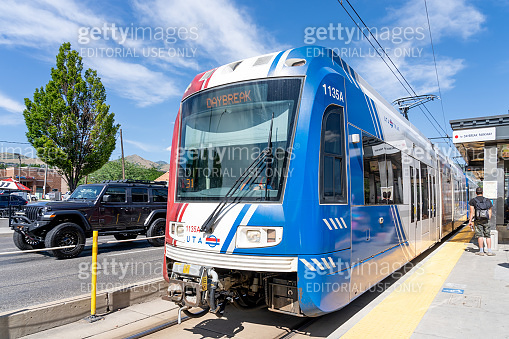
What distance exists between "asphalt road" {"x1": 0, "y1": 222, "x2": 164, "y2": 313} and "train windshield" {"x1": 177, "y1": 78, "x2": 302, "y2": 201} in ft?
9.83

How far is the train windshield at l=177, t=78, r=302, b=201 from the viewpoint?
4.18 m

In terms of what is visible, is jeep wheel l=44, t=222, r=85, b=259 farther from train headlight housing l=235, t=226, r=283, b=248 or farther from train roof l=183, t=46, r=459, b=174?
train headlight housing l=235, t=226, r=283, b=248

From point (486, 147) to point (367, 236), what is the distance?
968 centimetres

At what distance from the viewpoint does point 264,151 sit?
14.0ft

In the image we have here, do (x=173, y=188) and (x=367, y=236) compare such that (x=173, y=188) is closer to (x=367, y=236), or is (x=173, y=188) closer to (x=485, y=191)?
(x=367, y=236)

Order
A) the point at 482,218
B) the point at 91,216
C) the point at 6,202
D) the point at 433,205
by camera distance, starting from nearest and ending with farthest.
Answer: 1. the point at 482,218
2. the point at 433,205
3. the point at 91,216
4. the point at 6,202

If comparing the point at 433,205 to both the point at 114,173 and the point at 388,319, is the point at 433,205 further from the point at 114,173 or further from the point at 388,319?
the point at 114,173

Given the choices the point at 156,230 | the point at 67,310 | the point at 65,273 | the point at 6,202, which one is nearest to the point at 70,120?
the point at 6,202

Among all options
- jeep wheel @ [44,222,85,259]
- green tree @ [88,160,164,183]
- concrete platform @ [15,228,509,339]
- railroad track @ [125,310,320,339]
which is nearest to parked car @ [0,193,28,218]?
jeep wheel @ [44,222,85,259]

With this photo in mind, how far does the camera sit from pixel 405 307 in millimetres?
5262

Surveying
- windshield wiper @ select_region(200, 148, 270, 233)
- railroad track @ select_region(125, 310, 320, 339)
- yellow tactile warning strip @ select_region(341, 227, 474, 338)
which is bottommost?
railroad track @ select_region(125, 310, 320, 339)

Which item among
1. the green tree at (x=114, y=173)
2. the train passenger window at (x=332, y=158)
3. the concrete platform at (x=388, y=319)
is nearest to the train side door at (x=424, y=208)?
the concrete platform at (x=388, y=319)

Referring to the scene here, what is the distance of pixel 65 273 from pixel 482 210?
34.4 ft

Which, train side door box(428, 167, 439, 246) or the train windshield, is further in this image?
train side door box(428, 167, 439, 246)
